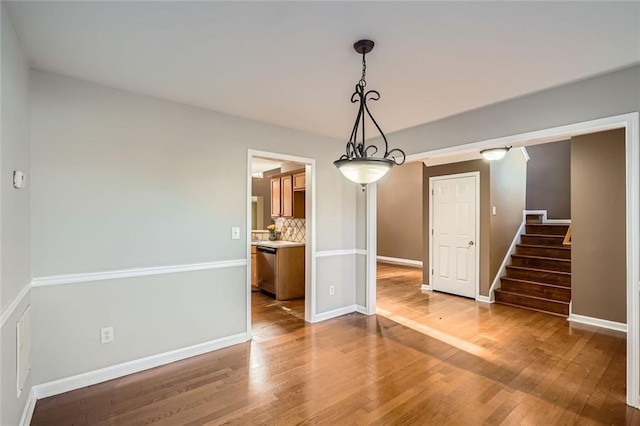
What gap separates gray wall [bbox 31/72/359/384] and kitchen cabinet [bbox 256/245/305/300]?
5.28 ft

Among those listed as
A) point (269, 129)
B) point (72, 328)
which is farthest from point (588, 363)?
point (72, 328)

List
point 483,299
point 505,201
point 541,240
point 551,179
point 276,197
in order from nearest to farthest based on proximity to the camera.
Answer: point 483,299 < point 505,201 < point 541,240 < point 276,197 < point 551,179

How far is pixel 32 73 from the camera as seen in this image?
238 cm

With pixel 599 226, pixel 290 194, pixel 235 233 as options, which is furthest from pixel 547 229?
pixel 235 233

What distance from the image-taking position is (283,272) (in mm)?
5105

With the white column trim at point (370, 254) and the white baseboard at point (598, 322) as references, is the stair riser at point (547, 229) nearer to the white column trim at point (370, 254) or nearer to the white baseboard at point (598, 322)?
the white baseboard at point (598, 322)

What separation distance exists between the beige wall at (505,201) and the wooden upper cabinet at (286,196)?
11.1 feet

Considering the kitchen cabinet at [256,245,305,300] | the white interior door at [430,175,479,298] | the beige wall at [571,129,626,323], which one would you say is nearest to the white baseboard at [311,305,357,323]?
the kitchen cabinet at [256,245,305,300]

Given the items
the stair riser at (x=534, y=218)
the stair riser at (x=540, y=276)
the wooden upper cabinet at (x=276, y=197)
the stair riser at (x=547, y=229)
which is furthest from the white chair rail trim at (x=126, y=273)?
the stair riser at (x=534, y=218)

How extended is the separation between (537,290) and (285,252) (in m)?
3.97

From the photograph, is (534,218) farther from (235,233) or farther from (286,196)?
(235,233)

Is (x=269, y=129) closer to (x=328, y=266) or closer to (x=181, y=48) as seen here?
(x=181, y=48)

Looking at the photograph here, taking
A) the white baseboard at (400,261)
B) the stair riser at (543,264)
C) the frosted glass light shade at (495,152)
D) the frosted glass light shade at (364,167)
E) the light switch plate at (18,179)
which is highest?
the frosted glass light shade at (495,152)

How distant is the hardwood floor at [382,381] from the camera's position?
2189 millimetres
